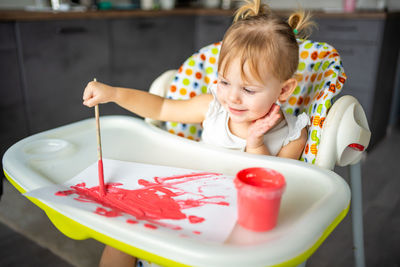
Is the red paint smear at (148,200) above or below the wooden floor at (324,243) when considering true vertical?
above

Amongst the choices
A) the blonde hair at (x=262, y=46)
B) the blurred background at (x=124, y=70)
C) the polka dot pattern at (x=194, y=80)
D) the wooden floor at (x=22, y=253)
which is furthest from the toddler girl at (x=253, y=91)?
the blurred background at (x=124, y=70)

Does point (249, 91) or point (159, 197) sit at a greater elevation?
point (249, 91)

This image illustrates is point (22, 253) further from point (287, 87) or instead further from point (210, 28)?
point (210, 28)

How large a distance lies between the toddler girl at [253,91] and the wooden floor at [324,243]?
0.61 metres

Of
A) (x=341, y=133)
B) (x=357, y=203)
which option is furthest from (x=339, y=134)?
(x=357, y=203)

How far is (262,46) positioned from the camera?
2.58 ft

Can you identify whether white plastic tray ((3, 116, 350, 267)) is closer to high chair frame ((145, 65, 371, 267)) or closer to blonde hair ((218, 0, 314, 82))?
high chair frame ((145, 65, 371, 267))

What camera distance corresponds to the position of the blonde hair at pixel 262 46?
2.57 feet

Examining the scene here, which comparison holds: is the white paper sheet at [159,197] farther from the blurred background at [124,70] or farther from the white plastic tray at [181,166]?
the blurred background at [124,70]

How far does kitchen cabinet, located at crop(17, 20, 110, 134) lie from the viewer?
186cm

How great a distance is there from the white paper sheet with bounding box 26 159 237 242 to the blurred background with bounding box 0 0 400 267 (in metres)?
0.77

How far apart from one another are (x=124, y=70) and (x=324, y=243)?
1581 millimetres

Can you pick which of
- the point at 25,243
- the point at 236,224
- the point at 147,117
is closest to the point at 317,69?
the point at 147,117

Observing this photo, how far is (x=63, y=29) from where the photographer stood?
6.46 ft
